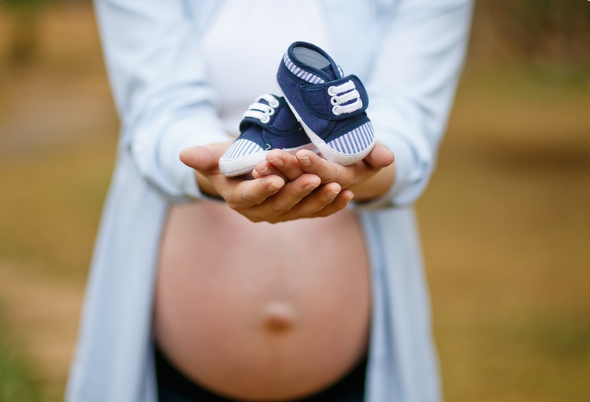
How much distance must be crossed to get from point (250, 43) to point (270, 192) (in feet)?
1.23

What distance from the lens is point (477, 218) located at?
4.64 m

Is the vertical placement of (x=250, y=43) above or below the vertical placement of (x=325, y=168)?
above

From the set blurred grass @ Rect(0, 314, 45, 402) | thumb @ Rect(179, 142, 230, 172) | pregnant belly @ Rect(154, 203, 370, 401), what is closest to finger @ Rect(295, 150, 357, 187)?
thumb @ Rect(179, 142, 230, 172)

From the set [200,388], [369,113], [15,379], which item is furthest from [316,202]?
[15,379]

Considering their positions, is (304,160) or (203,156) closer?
(304,160)

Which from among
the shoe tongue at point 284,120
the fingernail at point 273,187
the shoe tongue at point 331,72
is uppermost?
the shoe tongue at point 331,72

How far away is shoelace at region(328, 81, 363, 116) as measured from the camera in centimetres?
89

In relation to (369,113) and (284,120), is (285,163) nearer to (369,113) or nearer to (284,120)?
(284,120)

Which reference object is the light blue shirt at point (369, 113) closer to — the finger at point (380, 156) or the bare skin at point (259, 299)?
the bare skin at point (259, 299)

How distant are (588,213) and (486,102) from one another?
3.11 metres

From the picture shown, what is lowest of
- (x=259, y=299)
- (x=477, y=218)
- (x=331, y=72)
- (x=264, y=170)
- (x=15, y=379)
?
(x=15, y=379)

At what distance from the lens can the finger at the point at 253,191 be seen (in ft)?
2.73

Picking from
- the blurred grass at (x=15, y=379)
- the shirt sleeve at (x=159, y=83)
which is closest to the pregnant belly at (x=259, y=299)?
the shirt sleeve at (x=159, y=83)

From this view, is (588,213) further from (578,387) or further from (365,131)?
(365,131)
